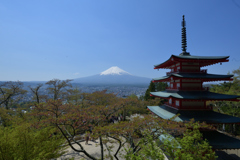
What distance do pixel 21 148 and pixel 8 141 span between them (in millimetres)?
711

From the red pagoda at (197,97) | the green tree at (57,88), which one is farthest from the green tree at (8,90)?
the red pagoda at (197,97)

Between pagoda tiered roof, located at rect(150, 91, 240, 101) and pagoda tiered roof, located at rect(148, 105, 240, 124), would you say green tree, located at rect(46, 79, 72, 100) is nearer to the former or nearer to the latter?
pagoda tiered roof, located at rect(150, 91, 240, 101)

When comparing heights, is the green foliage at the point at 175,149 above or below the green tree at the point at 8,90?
below

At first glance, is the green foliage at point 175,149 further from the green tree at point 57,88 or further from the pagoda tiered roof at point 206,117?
the green tree at point 57,88

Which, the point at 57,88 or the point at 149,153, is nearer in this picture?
the point at 149,153

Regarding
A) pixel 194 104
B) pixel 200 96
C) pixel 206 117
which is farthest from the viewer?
pixel 194 104

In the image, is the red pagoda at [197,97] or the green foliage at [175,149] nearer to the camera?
the green foliage at [175,149]

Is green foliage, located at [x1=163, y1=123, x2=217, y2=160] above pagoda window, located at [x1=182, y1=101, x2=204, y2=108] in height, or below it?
below

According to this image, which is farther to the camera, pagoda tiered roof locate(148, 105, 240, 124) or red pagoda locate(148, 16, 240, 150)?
red pagoda locate(148, 16, 240, 150)

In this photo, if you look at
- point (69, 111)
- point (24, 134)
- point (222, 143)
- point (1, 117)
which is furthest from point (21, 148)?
point (222, 143)

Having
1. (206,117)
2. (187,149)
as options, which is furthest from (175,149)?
(206,117)

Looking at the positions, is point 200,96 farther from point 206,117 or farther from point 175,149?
point 175,149

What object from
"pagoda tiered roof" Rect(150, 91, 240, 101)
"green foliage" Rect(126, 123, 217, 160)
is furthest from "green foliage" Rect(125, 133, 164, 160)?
"pagoda tiered roof" Rect(150, 91, 240, 101)

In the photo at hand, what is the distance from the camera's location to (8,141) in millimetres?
5680
